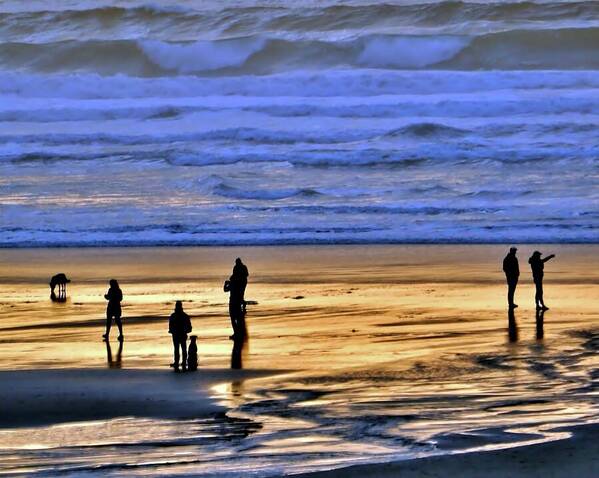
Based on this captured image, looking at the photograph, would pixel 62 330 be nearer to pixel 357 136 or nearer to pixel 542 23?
pixel 357 136

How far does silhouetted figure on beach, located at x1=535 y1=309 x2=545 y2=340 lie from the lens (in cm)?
1255

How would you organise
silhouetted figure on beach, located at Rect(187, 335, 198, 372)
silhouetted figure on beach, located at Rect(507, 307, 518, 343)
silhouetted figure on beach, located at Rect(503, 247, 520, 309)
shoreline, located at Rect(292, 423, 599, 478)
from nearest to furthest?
shoreline, located at Rect(292, 423, 599, 478)
silhouetted figure on beach, located at Rect(187, 335, 198, 372)
silhouetted figure on beach, located at Rect(507, 307, 518, 343)
silhouetted figure on beach, located at Rect(503, 247, 520, 309)

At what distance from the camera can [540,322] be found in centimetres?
1347

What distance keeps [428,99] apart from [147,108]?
27.3 feet

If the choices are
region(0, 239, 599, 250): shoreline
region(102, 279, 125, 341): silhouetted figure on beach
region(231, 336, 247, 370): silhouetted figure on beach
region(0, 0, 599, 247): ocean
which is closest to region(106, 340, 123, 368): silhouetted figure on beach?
region(102, 279, 125, 341): silhouetted figure on beach

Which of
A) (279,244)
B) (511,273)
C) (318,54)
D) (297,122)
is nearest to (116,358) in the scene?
(511,273)

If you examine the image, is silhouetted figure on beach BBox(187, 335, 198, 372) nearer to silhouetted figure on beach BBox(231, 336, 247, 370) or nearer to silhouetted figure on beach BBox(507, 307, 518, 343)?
silhouetted figure on beach BBox(231, 336, 247, 370)

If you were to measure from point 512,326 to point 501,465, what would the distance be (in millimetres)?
5756

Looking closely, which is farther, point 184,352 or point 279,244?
point 279,244

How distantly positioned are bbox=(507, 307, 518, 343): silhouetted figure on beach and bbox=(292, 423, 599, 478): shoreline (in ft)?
14.6

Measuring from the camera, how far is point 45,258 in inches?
835

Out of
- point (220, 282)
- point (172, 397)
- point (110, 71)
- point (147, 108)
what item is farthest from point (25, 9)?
point (172, 397)

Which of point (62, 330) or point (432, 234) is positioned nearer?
point (62, 330)

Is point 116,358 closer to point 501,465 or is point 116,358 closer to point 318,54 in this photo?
point 501,465
